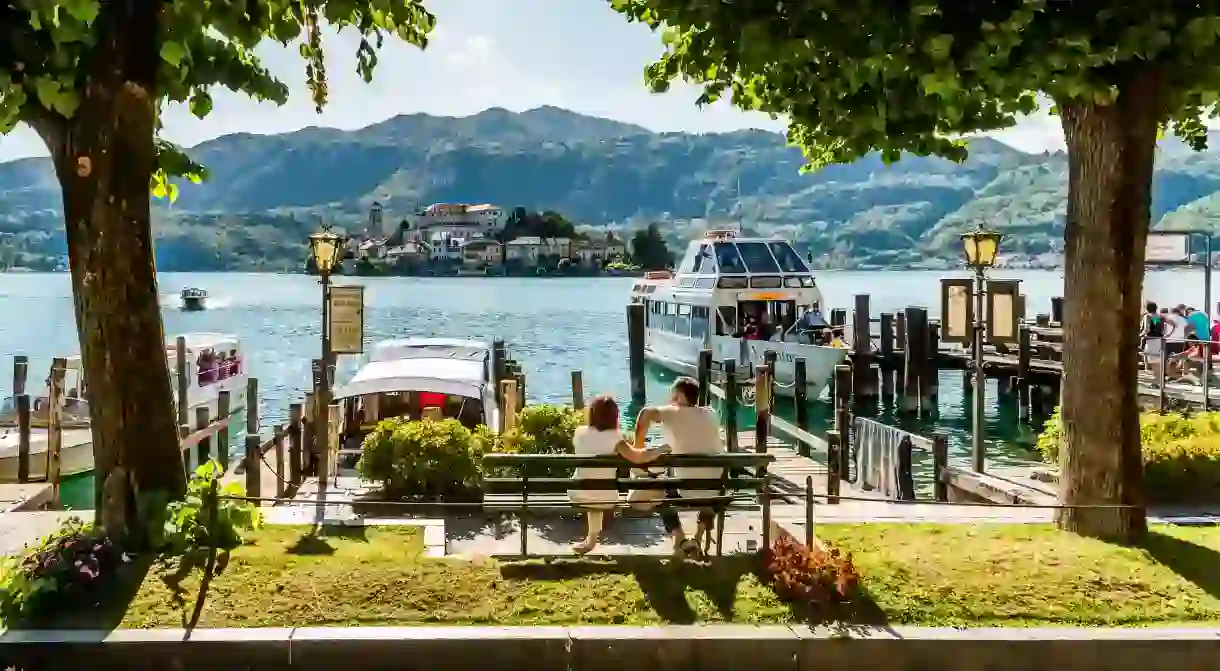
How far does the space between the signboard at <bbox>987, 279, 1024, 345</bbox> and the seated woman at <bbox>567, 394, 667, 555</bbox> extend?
9.13 meters

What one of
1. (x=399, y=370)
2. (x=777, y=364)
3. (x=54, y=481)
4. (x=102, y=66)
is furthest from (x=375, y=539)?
(x=777, y=364)

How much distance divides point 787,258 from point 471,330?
50.2 m

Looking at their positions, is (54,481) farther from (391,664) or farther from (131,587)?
(391,664)

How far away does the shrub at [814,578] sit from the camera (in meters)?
7.81

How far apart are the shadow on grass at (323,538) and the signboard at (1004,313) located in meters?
10.5

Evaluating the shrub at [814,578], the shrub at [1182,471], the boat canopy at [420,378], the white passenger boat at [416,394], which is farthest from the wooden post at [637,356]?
the shrub at [814,578]

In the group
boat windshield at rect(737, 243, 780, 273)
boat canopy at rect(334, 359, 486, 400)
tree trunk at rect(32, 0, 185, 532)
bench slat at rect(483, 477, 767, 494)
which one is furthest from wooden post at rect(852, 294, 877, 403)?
tree trunk at rect(32, 0, 185, 532)

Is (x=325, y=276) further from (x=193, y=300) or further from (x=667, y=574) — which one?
(x=193, y=300)

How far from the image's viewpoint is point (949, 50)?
8297mm

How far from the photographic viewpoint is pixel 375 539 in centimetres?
1044

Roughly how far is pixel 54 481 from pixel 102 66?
956cm

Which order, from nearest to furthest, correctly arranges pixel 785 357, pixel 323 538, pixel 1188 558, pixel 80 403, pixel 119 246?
pixel 119 246 → pixel 1188 558 → pixel 323 538 → pixel 80 403 → pixel 785 357

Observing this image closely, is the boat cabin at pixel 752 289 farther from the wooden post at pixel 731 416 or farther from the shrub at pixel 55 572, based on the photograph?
the shrub at pixel 55 572

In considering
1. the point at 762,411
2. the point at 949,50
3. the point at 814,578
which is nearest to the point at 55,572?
the point at 814,578
